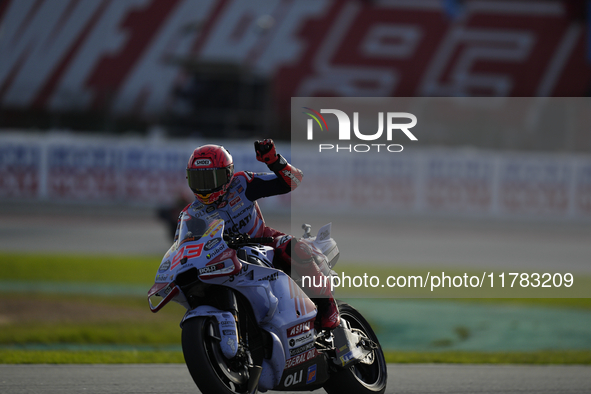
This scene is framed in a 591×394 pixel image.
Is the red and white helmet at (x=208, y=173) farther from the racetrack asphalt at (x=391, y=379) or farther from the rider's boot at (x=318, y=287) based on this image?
the racetrack asphalt at (x=391, y=379)

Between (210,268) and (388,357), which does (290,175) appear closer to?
(210,268)

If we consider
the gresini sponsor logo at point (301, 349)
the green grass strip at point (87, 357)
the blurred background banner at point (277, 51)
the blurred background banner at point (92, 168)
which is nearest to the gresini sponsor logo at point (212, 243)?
the gresini sponsor logo at point (301, 349)

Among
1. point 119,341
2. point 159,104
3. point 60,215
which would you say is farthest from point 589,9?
point 119,341

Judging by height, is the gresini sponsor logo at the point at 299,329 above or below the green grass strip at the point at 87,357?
above

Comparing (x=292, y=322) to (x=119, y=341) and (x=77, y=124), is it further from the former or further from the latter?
(x=77, y=124)

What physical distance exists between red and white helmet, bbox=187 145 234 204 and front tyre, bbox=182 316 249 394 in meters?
0.79

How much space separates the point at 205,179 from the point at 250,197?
38 centimetres

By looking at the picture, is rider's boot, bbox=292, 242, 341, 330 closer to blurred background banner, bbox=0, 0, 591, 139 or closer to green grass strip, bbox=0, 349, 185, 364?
green grass strip, bbox=0, 349, 185, 364

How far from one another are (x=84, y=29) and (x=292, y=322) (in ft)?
92.1

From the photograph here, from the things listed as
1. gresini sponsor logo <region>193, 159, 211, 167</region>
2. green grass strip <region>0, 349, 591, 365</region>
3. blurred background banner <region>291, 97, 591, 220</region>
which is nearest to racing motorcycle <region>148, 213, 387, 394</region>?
gresini sponsor logo <region>193, 159, 211, 167</region>

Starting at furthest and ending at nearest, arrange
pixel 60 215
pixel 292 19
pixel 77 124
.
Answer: pixel 292 19 < pixel 77 124 < pixel 60 215

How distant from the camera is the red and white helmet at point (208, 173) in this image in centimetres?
399

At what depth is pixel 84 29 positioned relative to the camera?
29516 mm

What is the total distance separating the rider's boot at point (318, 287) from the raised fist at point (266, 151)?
53cm
